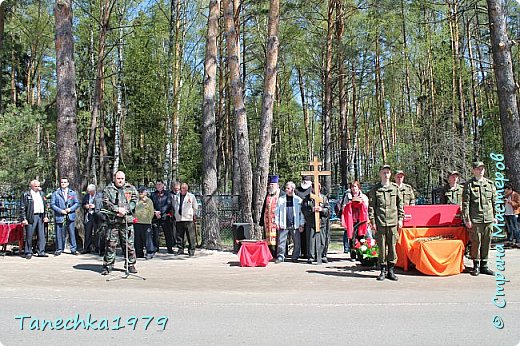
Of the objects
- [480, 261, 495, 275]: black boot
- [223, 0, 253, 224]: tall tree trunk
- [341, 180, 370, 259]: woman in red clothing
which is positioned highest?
[223, 0, 253, 224]: tall tree trunk

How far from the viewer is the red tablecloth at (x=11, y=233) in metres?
13.2

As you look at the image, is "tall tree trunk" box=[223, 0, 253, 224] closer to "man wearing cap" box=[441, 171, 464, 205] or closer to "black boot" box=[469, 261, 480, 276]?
"man wearing cap" box=[441, 171, 464, 205]

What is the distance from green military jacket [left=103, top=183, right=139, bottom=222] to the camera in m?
10.3

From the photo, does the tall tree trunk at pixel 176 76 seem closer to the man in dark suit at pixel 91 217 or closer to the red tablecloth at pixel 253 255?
the man in dark suit at pixel 91 217

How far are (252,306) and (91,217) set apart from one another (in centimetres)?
730

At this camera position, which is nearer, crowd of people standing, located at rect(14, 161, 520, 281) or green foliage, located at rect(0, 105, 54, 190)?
crowd of people standing, located at rect(14, 161, 520, 281)

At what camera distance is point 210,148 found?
15430 mm

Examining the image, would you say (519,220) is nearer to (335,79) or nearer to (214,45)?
(214,45)

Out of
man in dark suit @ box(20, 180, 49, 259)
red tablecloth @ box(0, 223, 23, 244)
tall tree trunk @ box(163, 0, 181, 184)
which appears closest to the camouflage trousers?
man in dark suit @ box(20, 180, 49, 259)

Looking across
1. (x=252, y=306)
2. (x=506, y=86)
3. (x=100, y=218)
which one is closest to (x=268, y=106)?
(x=100, y=218)

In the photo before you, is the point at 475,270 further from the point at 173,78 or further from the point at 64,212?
the point at 173,78

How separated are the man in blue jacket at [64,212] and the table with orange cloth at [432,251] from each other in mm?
8623

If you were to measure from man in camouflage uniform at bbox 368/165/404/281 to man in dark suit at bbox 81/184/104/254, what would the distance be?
7.37 meters

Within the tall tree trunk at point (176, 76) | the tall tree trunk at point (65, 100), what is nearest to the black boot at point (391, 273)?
the tall tree trunk at point (65, 100)
